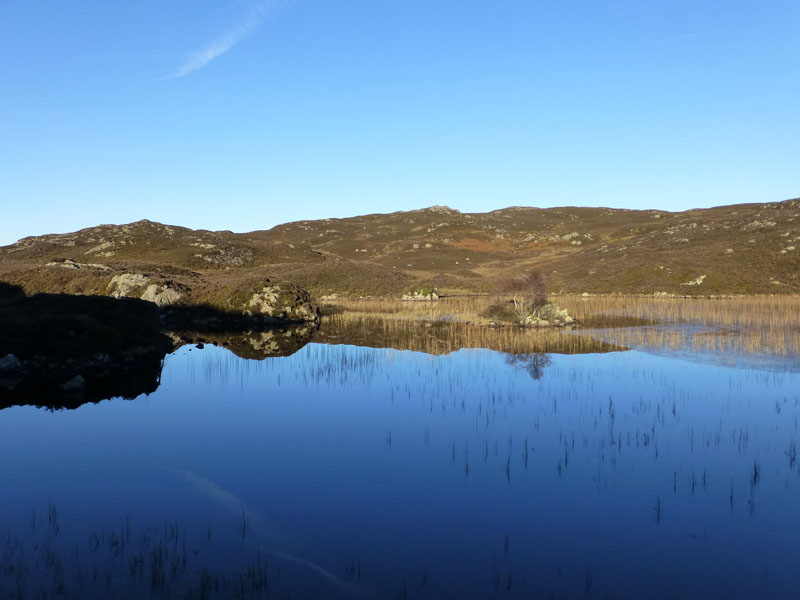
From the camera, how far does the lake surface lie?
8312 millimetres

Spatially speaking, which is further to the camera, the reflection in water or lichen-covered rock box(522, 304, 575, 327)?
lichen-covered rock box(522, 304, 575, 327)

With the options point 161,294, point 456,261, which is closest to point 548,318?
point 161,294

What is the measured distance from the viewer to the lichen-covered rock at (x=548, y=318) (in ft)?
141

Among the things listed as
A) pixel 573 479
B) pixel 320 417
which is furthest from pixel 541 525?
pixel 320 417

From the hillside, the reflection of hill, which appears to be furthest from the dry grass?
the hillside

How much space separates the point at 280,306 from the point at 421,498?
42685 millimetres

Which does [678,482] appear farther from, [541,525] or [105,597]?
[105,597]

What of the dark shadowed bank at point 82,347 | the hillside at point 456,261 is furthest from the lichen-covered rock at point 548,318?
the hillside at point 456,261

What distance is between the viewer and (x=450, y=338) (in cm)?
3575

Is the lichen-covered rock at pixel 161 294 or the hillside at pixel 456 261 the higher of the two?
the hillside at pixel 456 261

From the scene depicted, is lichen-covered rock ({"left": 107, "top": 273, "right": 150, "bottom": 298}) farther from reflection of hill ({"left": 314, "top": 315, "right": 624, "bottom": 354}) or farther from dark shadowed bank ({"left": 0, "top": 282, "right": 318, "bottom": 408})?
reflection of hill ({"left": 314, "top": 315, "right": 624, "bottom": 354})

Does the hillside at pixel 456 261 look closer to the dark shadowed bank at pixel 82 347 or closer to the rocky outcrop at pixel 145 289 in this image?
the rocky outcrop at pixel 145 289

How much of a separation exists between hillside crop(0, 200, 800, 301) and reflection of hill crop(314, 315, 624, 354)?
2203cm

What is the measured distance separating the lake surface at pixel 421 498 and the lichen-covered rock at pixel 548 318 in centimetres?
2231
